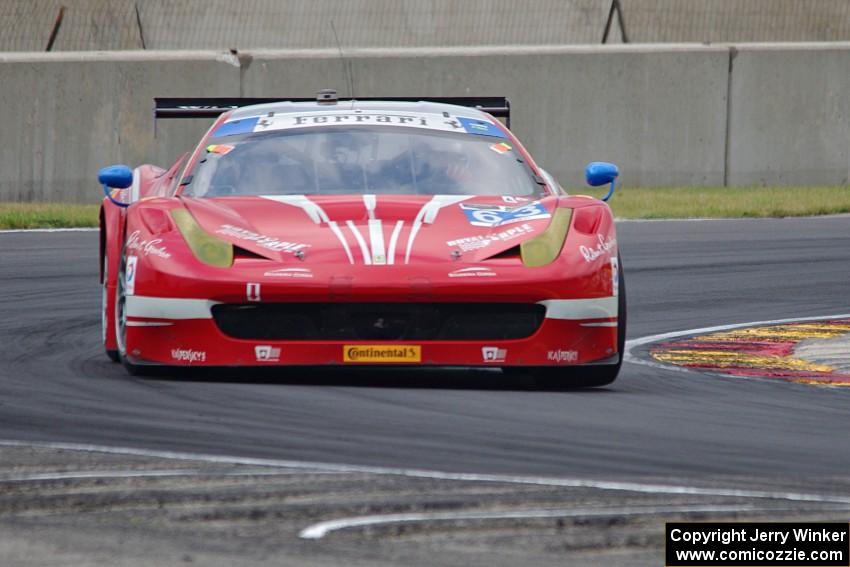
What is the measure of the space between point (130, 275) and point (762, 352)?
11.2 feet

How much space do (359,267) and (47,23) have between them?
41.7 feet

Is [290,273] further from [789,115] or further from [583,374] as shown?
[789,115]

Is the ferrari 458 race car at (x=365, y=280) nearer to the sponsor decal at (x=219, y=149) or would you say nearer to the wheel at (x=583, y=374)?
the wheel at (x=583, y=374)

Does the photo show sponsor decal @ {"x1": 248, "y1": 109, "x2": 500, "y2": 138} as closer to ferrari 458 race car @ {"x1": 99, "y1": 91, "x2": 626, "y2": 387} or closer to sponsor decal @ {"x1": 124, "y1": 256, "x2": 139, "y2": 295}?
ferrari 458 race car @ {"x1": 99, "y1": 91, "x2": 626, "y2": 387}

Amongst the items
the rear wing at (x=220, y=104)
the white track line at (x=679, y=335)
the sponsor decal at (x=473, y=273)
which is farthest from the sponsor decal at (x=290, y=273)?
the rear wing at (x=220, y=104)

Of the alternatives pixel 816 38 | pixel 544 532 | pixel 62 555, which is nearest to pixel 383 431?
pixel 544 532

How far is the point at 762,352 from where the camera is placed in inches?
352

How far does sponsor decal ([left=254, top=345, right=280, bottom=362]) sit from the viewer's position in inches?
265

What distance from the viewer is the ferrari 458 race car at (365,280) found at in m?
6.73

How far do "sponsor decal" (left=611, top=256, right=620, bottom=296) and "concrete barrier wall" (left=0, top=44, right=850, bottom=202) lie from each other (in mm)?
10638

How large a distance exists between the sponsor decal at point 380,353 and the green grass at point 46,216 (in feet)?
28.8

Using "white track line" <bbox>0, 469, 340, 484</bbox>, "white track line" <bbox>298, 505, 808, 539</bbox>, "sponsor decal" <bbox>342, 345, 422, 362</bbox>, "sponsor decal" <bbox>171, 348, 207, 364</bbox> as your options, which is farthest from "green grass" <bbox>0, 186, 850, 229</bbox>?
"white track line" <bbox>298, 505, 808, 539</bbox>

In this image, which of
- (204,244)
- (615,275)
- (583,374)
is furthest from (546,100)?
(204,244)

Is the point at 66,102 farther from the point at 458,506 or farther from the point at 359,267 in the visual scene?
the point at 458,506
